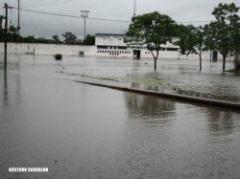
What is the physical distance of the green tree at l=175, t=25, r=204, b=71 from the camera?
4731 centimetres

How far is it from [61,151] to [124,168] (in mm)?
1402

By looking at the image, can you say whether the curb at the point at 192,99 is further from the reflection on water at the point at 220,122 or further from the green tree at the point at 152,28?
the green tree at the point at 152,28

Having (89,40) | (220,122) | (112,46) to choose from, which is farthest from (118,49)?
(220,122)

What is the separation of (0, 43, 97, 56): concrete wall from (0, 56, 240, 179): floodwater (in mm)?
109652

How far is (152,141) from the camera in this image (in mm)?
8055

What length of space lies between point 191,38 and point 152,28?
22.6 ft

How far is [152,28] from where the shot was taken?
4406cm

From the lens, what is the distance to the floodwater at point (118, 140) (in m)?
6.14

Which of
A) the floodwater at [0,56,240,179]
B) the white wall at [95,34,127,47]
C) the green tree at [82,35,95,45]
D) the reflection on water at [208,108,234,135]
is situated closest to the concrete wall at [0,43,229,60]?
the white wall at [95,34,127,47]

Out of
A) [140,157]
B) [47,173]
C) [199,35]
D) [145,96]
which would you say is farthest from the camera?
[199,35]

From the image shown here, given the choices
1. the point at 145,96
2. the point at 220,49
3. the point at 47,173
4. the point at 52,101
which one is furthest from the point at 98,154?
the point at 220,49

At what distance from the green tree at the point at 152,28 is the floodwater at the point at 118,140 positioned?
3081 centimetres

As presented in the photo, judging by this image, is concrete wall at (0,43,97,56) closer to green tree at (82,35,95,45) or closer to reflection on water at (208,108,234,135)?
green tree at (82,35,95,45)

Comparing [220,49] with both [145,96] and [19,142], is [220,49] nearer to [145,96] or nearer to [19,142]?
[145,96]
